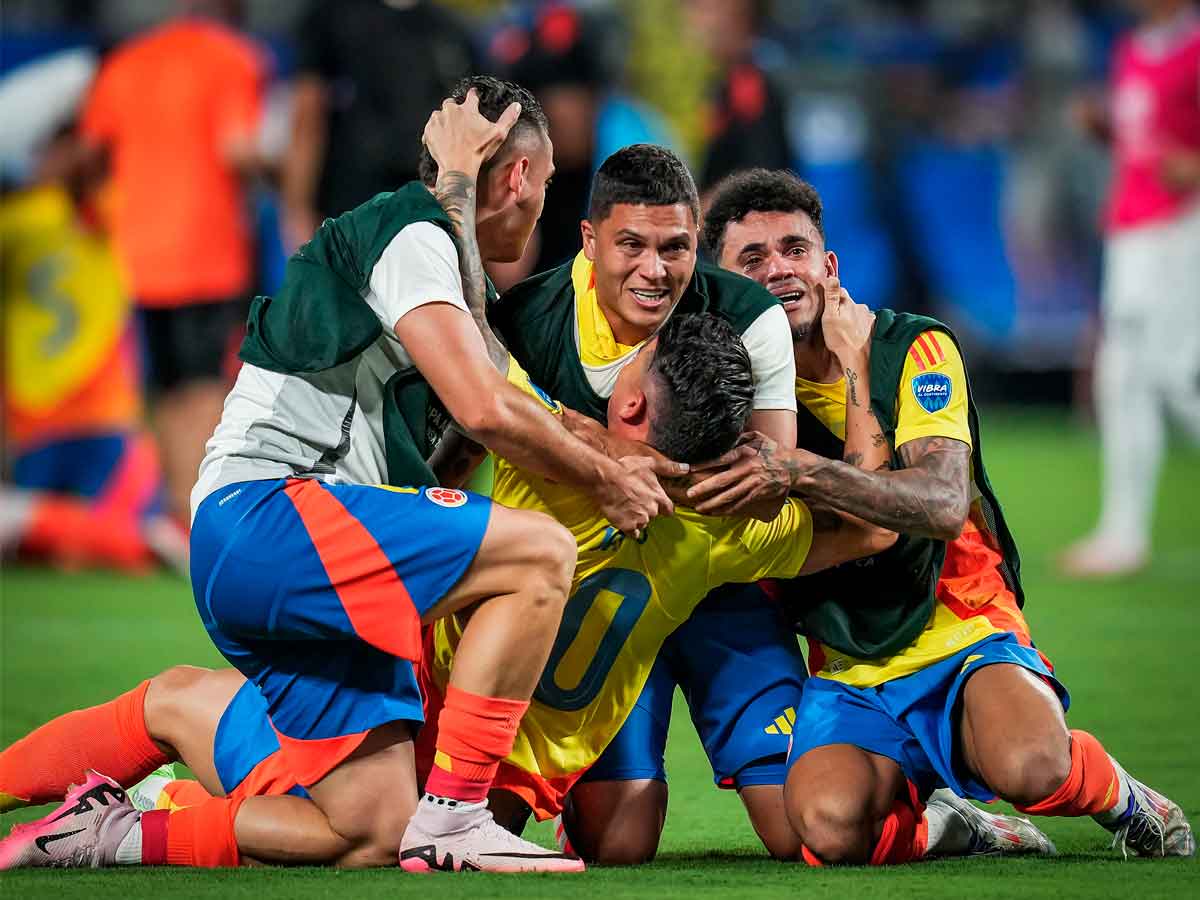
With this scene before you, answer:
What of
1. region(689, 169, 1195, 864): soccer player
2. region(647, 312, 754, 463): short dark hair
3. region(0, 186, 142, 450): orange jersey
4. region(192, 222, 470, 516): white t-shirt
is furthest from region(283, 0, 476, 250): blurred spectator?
region(647, 312, 754, 463): short dark hair

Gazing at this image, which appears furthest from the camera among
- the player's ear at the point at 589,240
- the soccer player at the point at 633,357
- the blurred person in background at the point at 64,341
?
the blurred person in background at the point at 64,341

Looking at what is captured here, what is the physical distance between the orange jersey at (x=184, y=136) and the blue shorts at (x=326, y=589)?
5.18 meters

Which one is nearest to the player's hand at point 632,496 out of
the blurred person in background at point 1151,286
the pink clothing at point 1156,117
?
the blurred person in background at point 1151,286

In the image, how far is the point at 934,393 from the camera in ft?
14.0

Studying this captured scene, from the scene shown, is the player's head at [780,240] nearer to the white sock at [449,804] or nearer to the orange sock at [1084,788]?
the orange sock at [1084,788]

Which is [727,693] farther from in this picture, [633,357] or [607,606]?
[633,357]

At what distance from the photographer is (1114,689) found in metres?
6.20

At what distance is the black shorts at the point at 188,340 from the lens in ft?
28.7

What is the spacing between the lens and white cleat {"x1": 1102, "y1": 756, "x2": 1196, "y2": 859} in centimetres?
397

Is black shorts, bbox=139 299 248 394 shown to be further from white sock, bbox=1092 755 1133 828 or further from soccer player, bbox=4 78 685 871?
white sock, bbox=1092 755 1133 828

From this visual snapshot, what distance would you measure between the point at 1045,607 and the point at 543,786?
420cm

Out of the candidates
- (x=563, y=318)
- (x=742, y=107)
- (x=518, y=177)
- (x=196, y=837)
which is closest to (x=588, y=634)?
Answer: (x=563, y=318)

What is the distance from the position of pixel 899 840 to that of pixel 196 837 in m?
1.46

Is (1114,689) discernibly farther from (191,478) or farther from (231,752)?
(191,478)
